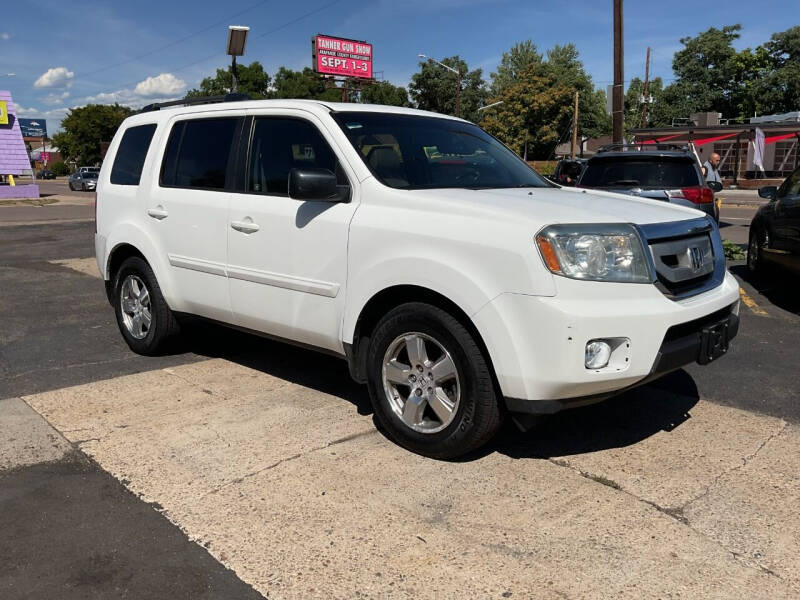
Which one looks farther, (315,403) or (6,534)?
(315,403)

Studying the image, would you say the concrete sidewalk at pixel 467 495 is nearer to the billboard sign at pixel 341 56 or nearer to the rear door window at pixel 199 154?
the rear door window at pixel 199 154

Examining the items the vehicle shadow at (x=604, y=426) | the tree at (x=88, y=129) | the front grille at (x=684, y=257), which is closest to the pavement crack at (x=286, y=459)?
the vehicle shadow at (x=604, y=426)

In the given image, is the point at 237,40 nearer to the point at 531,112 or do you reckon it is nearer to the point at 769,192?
the point at 769,192

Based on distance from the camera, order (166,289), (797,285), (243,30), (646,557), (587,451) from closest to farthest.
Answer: (646,557) < (587,451) < (166,289) < (797,285) < (243,30)

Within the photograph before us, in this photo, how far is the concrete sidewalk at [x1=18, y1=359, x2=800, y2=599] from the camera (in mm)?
2662

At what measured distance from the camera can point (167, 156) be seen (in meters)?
5.16

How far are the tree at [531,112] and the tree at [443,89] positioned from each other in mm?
15263

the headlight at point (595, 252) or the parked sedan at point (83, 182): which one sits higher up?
the parked sedan at point (83, 182)

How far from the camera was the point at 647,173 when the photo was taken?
9.34 m

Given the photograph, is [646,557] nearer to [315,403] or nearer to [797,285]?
[315,403]

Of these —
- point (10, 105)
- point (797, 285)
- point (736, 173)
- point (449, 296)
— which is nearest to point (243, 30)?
point (797, 285)

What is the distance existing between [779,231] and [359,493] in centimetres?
637

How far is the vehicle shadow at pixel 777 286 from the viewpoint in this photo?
761 centimetres

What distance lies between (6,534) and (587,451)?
9.14 ft
